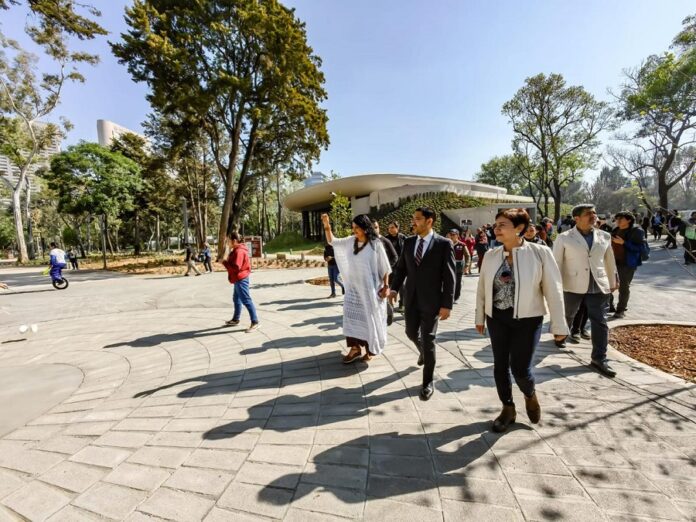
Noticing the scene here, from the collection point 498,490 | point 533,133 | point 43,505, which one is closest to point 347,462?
point 498,490

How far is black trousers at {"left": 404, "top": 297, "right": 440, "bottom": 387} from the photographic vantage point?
3.09 m

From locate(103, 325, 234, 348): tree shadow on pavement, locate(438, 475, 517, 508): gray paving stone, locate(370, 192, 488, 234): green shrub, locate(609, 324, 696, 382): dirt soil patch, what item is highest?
locate(370, 192, 488, 234): green shrub

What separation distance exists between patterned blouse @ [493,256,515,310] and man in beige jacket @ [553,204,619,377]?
6.73ft

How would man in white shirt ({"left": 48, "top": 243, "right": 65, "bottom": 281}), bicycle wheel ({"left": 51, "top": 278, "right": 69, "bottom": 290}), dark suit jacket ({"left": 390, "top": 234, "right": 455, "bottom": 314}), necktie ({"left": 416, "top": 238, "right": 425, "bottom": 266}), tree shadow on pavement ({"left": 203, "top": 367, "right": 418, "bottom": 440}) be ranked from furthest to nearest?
bicycle wheel ({"left": 51, "top": 278, "right": 69, "bottom": 290})
man in white shirt ({"left": 48, "top": 243, "right": 65, "bottom": 281})
necktie ({"left": 416, "top": 238, "right": 425, "bottom": 266})
dark suit jacket ({"left": 390, "top": 234, "right": 455, "bottom": 314})
tree shadow on pavement ({"left": 203, "top": 367, "right": 418, "bottom": 440})

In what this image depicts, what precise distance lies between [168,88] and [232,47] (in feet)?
13.8

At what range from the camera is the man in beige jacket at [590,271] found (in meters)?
3.71

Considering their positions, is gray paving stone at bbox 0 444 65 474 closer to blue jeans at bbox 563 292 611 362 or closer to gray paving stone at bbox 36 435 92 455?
gray paving stone at bbox 36 435 92 455

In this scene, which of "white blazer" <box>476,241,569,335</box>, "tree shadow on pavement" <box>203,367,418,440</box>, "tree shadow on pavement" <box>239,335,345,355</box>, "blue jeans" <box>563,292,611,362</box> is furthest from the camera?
"tree shadow on pavement" <box>239,335,345,355</box>

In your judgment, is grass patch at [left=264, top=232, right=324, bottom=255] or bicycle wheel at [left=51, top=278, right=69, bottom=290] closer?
bicycle wheel at [left=51, top=278, right=69, bottom=290]

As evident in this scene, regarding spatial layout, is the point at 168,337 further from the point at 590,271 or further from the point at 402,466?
the point at 590,271

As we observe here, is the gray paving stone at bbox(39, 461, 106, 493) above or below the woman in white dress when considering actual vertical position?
below

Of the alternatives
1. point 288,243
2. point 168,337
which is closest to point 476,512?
point 168,337

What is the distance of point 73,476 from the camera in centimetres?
225

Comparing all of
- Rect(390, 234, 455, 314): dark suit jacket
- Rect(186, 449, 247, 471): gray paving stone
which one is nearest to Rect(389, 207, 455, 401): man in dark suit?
Rect(390, 234, 455, 314): dark suit jacket
